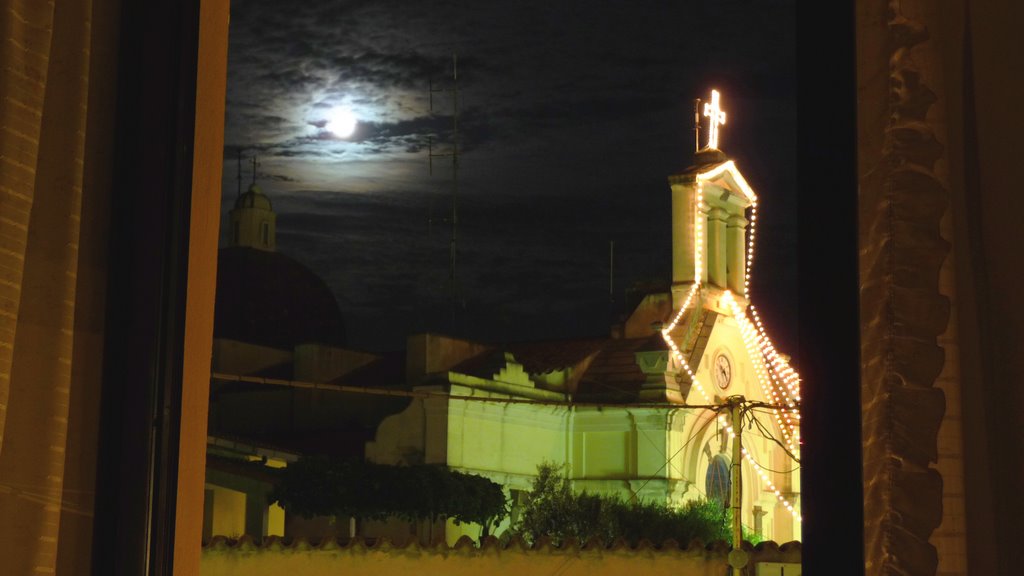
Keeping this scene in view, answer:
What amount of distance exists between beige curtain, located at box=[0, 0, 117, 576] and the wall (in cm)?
500

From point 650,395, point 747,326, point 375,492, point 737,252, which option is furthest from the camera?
point 747,326

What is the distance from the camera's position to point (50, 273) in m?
1.14

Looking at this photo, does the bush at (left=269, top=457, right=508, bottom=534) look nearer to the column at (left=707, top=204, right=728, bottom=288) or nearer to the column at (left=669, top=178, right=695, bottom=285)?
the column at (left=669, top=178, right=695, bottom=285)

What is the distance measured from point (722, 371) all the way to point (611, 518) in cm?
335

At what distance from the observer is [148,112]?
3.99 ft

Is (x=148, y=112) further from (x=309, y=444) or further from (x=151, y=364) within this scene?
(x=309, y=444)

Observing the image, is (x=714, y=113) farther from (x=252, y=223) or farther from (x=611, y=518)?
(x=252, y=223)

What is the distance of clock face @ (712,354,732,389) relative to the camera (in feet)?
44.2

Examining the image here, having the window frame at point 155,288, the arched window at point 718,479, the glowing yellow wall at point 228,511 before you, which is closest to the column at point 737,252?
the arched window at point 718,479

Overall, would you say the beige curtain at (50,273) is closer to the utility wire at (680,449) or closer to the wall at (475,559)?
the wall at (475,559)

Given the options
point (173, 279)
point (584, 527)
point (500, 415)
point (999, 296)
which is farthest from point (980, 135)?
point (500, 415)

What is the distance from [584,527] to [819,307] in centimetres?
1004

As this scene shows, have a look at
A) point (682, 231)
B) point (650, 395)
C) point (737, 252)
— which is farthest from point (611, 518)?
point (737, 252)

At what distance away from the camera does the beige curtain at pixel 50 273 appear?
3.63 feet
